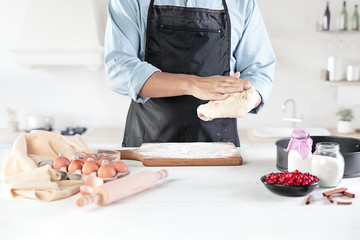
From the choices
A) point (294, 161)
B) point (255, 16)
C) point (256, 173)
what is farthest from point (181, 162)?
point (255, 16)

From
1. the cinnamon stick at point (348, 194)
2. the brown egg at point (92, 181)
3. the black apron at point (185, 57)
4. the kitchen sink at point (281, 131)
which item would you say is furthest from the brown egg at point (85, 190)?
the kitchen sink at point (281, 131)

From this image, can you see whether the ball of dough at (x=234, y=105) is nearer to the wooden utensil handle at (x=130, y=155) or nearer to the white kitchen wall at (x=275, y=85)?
the wooden utensil handle at (x=130, y=155)

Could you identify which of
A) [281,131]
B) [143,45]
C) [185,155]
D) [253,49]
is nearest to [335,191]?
[185,155]

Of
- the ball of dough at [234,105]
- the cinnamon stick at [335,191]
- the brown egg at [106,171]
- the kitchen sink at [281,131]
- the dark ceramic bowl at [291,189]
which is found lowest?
the kitchen sink at [281,131]

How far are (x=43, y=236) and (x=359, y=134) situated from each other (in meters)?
3.21

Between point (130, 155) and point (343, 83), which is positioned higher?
point (130, 155)

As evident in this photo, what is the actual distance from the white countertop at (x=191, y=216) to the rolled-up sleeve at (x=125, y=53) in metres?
0.55

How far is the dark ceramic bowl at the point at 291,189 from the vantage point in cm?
127

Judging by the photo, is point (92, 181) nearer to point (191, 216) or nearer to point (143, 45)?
point (191, 216)

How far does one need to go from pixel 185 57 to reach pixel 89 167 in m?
0.86

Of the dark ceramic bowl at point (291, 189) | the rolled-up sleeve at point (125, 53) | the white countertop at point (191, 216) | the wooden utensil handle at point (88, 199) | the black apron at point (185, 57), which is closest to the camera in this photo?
the white countertop at point (191, 216)

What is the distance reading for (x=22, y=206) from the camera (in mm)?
1246

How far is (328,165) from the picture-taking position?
1367 mm

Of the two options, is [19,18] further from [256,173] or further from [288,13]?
[256,173]
